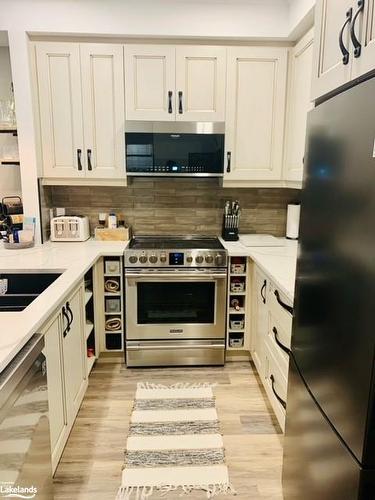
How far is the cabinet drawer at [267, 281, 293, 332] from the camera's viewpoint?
1.81 m

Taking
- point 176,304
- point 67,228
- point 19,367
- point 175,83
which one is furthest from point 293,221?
point 19,367

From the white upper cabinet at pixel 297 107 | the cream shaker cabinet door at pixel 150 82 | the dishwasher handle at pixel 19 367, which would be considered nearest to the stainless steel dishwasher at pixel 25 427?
the dishwasher handle at pixel 19 367

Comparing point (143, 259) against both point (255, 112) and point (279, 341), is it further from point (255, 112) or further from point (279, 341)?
point (255, 112)

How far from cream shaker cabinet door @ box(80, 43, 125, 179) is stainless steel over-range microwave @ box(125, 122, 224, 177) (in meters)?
0.14

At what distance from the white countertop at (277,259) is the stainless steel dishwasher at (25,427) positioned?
44.2 inches

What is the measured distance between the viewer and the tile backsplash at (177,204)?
312 cm

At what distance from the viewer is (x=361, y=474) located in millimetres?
956

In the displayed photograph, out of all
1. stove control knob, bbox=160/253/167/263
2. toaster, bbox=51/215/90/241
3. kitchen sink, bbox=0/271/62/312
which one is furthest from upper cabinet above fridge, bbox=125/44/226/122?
kitchen sink, bbox=0/271/62/312

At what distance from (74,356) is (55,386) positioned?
1.21ft

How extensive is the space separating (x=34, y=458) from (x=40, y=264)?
1195 mm

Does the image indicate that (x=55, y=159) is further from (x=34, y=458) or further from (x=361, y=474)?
(x=361, y=474)

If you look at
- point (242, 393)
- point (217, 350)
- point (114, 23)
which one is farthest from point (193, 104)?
point (242, 393)

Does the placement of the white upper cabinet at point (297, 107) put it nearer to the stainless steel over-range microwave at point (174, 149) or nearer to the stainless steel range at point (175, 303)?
the stainless steel over-range microwave at point (174, 149)

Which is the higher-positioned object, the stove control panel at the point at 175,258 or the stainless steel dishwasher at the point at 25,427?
the stove control panel at the point at 175,258
